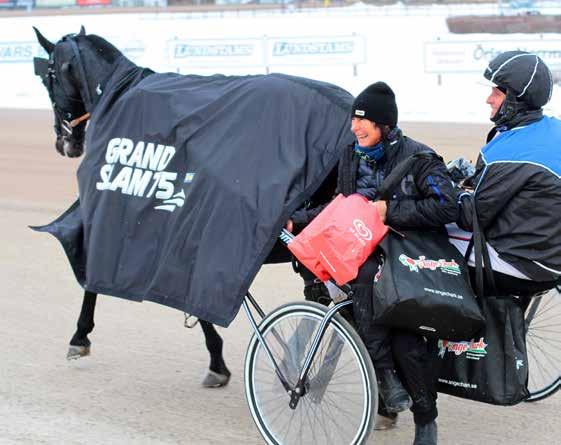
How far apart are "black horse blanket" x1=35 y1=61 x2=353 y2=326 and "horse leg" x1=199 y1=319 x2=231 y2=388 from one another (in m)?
0.68

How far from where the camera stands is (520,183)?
3730 millimetres

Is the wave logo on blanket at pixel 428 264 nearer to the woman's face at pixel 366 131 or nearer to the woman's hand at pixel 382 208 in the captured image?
the woman's hand at pixel 382 208

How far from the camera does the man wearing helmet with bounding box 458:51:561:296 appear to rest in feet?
12.3

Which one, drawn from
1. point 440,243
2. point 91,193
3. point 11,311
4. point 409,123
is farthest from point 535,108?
point 409,123

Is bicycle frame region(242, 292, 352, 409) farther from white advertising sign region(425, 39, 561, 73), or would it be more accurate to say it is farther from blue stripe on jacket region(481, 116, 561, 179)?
white advertising sign region(425, 39, 561, 73)

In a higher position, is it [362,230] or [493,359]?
[362,230]

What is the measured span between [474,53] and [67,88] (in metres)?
15.0

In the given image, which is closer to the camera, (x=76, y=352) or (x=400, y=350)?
(x=400, y=350)

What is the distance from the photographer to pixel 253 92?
446 cm

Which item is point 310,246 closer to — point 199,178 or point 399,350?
point 399,350

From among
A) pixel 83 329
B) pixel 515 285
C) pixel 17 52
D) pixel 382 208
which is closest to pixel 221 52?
pixel 17 52

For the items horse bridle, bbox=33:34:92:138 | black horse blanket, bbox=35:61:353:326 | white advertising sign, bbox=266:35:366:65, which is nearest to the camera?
black horse blanket, bbox=35:61:353:326

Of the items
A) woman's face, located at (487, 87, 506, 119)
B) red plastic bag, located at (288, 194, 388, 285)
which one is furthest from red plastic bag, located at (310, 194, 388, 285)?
woman's face, located at (487, 87, 506, 119)

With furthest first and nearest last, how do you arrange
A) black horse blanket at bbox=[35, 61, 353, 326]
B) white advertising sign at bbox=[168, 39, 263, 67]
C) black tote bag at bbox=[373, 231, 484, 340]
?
1. white advertising sign at bbox=[168, 39, 263, 67]
2. black horse blanket at bbox=[35, 61, 353, 326]
3. black tote bag at bbox=[373, 231, 484, 340]
